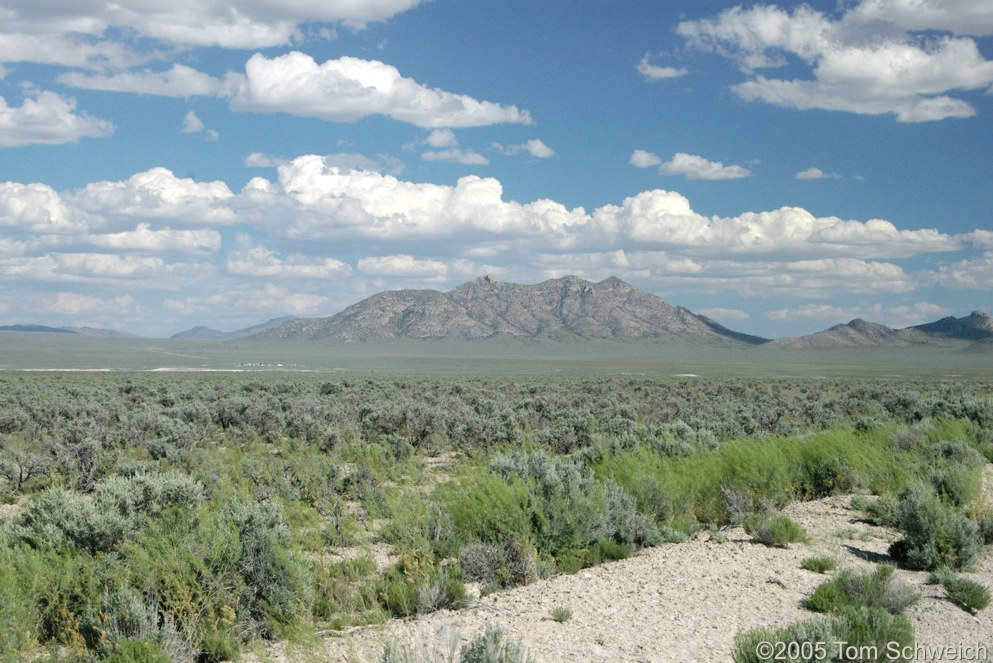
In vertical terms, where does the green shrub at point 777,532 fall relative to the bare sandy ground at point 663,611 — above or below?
above

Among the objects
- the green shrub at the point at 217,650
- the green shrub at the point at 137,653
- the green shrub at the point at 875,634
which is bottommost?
the green shrub at the point at 217,650

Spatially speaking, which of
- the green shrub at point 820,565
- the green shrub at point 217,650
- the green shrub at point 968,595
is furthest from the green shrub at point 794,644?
the green shrub at point 217,650

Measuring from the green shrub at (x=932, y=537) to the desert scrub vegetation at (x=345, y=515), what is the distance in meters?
0.02

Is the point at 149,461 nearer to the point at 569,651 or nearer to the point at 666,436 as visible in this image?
the point at 666,436

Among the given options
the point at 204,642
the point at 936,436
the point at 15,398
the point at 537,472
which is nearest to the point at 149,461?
the point at 537,472

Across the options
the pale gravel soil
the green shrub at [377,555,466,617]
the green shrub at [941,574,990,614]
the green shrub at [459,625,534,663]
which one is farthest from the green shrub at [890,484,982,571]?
the green shrub at [459,625,534,663]

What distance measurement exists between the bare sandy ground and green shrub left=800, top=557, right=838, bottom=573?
3.8 inches

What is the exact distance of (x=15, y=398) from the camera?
29266 mm

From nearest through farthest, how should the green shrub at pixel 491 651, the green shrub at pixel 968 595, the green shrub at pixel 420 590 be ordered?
the green shrub at pixel 491 651 < the green shrub at pixel 968 595 < the green shrub at pixel 420 590

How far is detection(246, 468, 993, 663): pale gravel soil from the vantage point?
6.41 meters

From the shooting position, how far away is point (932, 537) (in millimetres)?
8656

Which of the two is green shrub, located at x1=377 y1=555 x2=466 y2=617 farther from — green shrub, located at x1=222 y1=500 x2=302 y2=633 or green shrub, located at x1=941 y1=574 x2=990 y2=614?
green shrub, located at x1=941 y1=574 x2=990 y2=614

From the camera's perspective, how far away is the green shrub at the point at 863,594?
23.0 ft

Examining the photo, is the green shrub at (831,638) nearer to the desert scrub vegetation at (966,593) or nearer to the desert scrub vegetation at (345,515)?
the desert scrub vegetation at (345,515)
